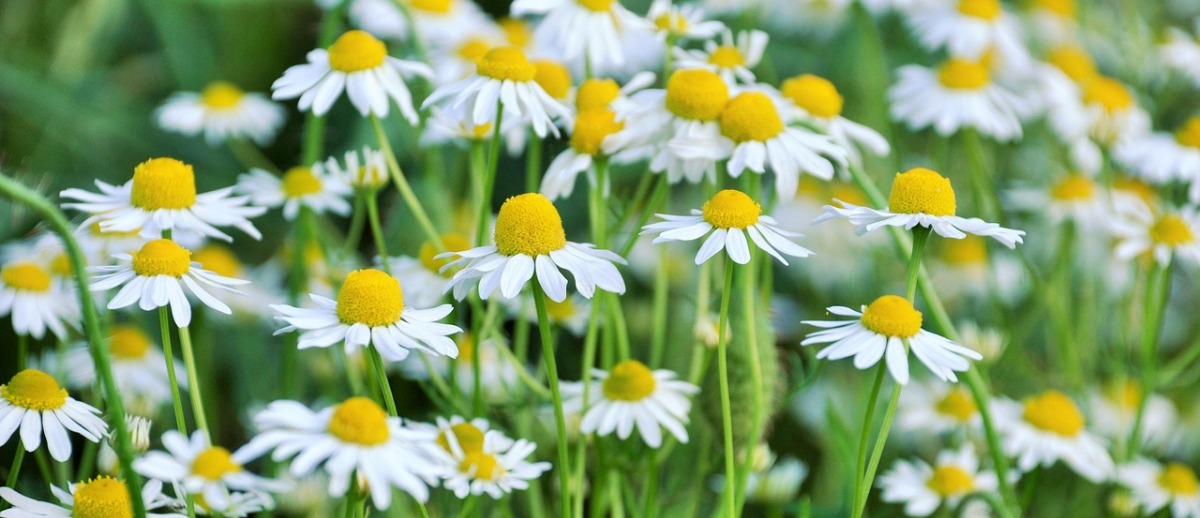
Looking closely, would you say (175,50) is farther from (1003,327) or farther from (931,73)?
(1003,327)

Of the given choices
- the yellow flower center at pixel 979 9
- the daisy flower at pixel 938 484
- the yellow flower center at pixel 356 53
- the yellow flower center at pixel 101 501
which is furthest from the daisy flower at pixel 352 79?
the yellow flower center at pixel 979 9

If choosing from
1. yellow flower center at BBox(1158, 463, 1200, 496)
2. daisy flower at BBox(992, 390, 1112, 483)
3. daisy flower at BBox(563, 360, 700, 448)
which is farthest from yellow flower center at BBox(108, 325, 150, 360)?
yellow flower center at BBox(1158, 463, 1200, 496)

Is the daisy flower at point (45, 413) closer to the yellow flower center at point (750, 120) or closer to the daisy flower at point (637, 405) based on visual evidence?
the daisy flower at point (637, 405)

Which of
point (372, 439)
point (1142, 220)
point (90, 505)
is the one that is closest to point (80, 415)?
point (90, 505)

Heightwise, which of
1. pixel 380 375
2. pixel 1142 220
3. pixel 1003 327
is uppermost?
pixel 380 375

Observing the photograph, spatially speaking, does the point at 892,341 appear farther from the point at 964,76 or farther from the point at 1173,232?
the point at 964,76
